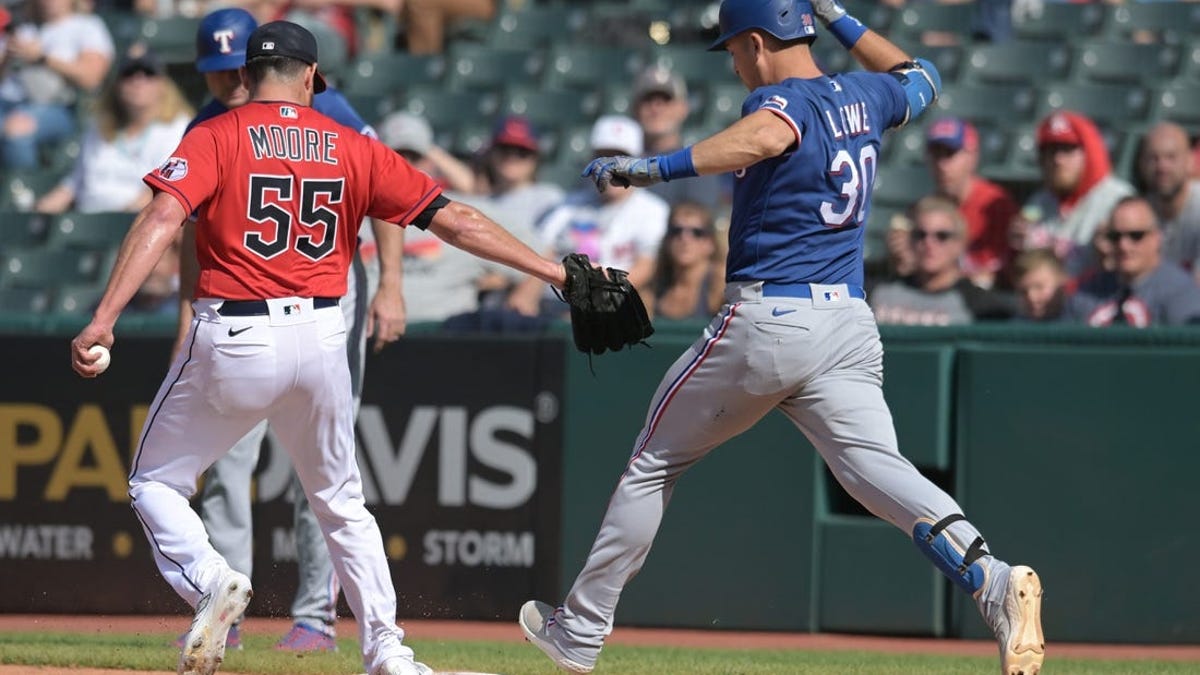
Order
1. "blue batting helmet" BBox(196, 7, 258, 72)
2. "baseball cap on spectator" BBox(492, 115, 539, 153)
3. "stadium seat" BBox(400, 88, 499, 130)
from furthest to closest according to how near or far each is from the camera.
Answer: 1. "stadium seat" BBox(400, 88, 499, 130)
2. "baseball cap on spectator" BBox(492, 115, 539, 153)
3. "blue batting helmet" BBox(196, 7, 258, 72)

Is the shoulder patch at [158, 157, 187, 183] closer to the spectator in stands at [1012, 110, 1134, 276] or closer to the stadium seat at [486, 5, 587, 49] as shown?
the spectator in stands at [1012, 110, 1134, 276]

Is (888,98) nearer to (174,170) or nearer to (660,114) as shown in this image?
(174,170)

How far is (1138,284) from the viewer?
8.02m

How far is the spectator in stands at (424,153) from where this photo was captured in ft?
30.2

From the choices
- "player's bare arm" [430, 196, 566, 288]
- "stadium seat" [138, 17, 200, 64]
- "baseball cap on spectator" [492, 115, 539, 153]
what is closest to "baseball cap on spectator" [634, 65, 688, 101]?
"baseball cap on spectator" [492, 115, 539, 153]

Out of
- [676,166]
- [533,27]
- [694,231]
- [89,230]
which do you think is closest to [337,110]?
[676,166]

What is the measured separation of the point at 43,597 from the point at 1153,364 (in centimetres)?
511

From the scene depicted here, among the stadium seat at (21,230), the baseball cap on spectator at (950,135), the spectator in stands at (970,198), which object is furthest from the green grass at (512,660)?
the stadium seat at (21,230)

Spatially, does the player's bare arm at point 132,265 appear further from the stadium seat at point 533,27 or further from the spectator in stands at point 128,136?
the stadium seat at point 533,27

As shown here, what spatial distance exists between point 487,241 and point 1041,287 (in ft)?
12.7

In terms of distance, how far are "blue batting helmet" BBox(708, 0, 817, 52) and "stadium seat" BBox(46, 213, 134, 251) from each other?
6.29 metres

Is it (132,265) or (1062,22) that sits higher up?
(1062,22)

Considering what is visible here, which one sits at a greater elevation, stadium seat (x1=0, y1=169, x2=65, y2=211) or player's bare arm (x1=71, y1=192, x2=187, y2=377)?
stadium seat (x1=0, y1=169, x2=65, y2=211)

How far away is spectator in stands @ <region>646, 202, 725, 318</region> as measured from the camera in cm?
848
